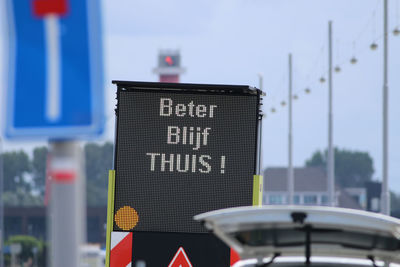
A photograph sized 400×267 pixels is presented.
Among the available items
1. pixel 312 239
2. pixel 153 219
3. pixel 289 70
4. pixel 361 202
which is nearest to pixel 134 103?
pixel 153 219

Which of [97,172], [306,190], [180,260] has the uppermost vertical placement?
[180,260]

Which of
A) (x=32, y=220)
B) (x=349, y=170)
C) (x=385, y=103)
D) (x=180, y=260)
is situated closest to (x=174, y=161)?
(x=180, y=260)

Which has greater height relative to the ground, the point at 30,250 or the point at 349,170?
the point at 349,170

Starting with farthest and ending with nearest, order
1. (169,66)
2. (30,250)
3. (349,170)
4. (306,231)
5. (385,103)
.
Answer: (349,170) < (169,66) < (30,250) < (385,103) < (306,231)

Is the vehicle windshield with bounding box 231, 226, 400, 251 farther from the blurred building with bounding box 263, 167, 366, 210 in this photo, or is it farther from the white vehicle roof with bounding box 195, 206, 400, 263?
the blurred building with bounding box 263, 167, 366, 210

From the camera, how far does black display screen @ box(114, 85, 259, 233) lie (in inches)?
450

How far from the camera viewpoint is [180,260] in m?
11.3

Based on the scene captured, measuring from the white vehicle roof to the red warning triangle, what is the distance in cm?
412

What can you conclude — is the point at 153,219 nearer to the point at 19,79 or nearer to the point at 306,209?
the point at 306,209

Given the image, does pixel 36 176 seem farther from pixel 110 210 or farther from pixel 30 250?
pixel 110 210

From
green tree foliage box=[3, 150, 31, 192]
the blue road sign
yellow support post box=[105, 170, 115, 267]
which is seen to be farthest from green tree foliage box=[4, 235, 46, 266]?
the blue road sign

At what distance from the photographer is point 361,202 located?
173 m

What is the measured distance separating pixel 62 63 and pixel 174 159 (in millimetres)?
6706

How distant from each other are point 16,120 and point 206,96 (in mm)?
6702
